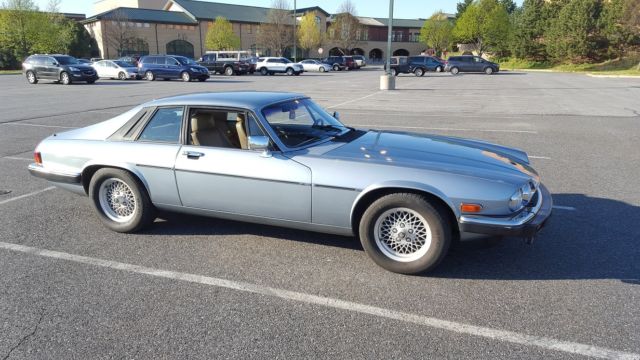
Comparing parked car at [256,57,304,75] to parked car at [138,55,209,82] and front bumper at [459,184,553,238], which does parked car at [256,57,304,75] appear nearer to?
parked car at [138,55,209,82]

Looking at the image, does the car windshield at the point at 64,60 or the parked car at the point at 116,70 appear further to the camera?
the parked car at the point at 116,70

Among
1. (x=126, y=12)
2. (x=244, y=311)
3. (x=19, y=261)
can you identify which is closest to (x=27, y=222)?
(x=19, y=261)

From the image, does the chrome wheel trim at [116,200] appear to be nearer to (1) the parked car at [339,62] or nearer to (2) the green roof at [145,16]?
(1) the parked car at [339,62]

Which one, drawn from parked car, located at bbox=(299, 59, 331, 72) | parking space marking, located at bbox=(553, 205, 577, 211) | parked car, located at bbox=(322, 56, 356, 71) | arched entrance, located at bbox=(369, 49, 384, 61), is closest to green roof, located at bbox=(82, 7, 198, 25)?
parked car, located at bbox=(322, 56, 356, 71)

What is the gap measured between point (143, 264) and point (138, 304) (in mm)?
707

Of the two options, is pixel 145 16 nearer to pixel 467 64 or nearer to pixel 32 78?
pixel 32 78

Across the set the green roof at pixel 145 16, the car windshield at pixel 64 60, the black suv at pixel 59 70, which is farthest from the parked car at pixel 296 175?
the green roof at pixel 145 16

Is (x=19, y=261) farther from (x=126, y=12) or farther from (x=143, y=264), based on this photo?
(x=126, y=12)

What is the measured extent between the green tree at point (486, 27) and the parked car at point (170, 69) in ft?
152

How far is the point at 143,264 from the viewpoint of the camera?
397 cm

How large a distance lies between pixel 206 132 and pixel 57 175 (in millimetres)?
1797

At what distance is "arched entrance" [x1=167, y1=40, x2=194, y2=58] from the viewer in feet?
214

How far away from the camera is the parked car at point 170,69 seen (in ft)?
96.7

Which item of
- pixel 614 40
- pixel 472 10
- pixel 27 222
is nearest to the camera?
pixel 27 222
